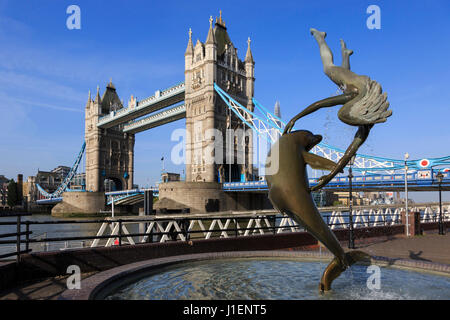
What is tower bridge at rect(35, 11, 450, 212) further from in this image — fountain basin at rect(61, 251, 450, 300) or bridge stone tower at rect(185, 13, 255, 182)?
fountain basin at rect(61, 251, 450, 300)

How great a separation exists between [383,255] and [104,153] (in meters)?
77.6

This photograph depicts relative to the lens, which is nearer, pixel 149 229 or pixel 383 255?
pixel 383 255

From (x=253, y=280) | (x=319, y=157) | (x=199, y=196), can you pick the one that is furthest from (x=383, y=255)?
(x=199, y=196)

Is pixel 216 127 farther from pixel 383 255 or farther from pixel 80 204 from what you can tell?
pixel 383 255

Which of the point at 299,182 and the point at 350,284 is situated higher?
the point at 299,182

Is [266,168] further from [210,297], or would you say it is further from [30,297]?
[30,297]

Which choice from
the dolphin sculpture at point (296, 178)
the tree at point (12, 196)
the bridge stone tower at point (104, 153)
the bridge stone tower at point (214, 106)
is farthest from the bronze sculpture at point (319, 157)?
the tree at point (12, 196)

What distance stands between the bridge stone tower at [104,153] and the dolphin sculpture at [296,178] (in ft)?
255

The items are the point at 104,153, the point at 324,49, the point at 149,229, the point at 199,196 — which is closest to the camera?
the point at 324,49

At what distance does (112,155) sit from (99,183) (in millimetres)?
7503

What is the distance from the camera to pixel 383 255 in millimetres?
10336

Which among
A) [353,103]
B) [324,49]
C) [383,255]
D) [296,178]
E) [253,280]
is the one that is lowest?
[383,255]

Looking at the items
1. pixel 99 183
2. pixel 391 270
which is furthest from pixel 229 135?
pixel 391 270

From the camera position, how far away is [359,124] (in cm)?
489
